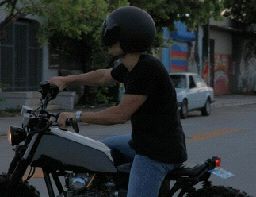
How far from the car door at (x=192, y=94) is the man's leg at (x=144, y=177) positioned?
59.9ft

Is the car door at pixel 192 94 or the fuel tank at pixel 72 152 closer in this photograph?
the fuel tank at pixel 72 152

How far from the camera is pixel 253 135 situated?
52.9 ft

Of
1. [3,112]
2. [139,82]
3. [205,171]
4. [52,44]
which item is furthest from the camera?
[52,44]

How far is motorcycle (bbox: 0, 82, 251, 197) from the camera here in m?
4.24

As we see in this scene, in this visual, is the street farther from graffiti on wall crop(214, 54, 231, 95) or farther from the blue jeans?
graffiti on wall crop(214, 54, 231, 95)

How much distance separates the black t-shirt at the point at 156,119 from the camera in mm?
4125

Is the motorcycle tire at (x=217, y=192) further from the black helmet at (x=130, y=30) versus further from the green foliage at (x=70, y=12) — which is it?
the green foliage at (x=70, y=12)

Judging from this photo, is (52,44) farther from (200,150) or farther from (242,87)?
(242,87)

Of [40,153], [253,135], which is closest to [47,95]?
[40,153]

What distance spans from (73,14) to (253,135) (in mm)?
7101

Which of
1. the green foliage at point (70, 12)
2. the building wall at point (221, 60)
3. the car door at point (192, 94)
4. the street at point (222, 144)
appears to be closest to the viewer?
the street at point (222, 144)

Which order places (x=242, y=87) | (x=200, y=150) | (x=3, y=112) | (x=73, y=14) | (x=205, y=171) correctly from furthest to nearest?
(x=242, y=87) < (x=3, y=112) < (x=73, y=14) < (x=200, y=150) < (x=205, y=171)

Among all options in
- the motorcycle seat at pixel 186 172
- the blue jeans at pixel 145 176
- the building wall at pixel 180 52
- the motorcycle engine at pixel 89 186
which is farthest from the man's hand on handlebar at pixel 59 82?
the building wall at pixel 180 52

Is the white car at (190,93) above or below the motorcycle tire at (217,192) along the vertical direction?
below
